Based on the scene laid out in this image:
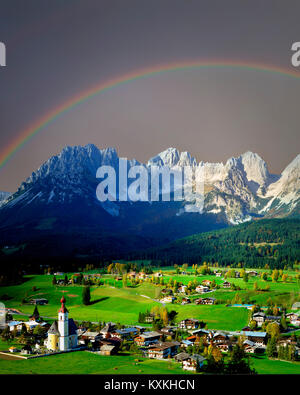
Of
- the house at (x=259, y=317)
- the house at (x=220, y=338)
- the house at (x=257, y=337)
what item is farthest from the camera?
the house at (x=259, y=317)

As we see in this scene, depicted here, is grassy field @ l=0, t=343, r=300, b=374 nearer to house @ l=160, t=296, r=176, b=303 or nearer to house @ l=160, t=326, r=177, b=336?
house @ l=160, t=326, r=177, b=336

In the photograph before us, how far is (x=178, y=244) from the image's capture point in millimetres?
170250

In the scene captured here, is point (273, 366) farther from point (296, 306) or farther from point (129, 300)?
point (129, 300)

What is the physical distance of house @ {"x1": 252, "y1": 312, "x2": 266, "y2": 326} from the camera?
5803 centimetres

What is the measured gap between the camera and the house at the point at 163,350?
4397cm

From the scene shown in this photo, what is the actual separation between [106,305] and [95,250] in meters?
100

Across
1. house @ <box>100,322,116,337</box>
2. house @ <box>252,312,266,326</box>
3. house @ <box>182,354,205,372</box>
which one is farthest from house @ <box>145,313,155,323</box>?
house @ <box>182,354,205,372</box>

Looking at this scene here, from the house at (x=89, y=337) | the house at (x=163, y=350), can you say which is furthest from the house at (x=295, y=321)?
the house at (x=89, y=337)

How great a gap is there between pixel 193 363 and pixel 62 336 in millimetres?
14667

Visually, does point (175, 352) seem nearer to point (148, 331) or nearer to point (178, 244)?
point (148, 331)

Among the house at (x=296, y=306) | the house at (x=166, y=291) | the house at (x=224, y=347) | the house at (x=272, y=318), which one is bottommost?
the house at (x=224, y=347)

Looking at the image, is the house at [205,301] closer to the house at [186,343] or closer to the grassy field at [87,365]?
the house at [186,343]

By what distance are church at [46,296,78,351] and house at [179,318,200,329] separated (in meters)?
16.2
